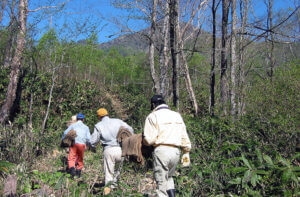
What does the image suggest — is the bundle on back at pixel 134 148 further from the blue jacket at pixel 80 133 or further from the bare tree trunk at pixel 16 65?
the bare tree trunk at pixel 16 65

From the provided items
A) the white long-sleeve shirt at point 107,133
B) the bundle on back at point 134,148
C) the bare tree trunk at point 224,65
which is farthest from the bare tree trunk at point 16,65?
the bundle on back at point 134,148

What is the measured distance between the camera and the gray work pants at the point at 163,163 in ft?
15.3

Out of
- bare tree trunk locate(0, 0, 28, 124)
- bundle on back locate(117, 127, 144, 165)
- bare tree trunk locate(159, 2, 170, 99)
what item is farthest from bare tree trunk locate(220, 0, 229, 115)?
bare tree trunk locate(0, 0, 28, 124)

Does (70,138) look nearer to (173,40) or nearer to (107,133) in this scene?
(107,133)

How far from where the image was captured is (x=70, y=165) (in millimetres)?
7957

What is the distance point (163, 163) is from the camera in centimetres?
465

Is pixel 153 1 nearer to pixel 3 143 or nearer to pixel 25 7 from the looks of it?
pixel 25 7

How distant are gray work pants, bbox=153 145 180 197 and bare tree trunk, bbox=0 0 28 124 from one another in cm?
960

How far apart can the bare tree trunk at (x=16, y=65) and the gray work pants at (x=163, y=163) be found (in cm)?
960

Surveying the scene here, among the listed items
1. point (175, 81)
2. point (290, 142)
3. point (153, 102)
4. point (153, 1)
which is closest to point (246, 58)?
point (153, 1)

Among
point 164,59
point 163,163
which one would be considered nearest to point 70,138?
point 163,163

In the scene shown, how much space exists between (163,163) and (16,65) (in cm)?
1042

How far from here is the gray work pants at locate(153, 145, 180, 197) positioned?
4.65 meters

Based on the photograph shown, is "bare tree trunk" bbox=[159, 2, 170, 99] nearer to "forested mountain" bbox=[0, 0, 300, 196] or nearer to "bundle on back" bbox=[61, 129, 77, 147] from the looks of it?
"forested mountain" bbox=[0, 0, 300, 196]
